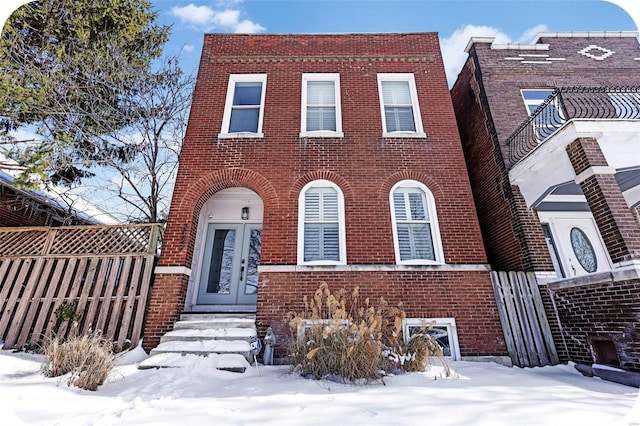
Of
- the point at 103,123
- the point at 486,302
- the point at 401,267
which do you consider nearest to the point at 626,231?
the point at 486,302

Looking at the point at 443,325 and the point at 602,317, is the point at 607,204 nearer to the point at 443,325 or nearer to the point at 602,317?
the point at 602,317

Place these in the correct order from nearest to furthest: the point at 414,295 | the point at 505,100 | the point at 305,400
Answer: the point at 305,400, the point at 414,295, the point at 505,100

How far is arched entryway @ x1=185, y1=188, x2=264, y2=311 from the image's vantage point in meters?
7.23

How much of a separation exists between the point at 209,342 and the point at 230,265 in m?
2.57

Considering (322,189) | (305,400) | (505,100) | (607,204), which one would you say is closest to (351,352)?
(305,400)

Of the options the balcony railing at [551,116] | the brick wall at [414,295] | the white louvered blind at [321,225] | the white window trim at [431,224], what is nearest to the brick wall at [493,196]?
the balcony railing at [551,116]

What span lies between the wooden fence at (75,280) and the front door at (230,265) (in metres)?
1.30

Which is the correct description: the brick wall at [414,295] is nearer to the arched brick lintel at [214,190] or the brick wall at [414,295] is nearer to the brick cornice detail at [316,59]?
the arched brick lintel at [214,190]

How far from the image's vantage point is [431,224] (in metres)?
6.85

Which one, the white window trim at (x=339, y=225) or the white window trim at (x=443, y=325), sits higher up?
the white window trim at (x=339, y=225)

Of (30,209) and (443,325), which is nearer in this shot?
(443,325)

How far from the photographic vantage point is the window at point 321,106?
7.84 meters

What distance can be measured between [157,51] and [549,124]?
12635 mm

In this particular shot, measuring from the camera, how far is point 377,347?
4016mm
